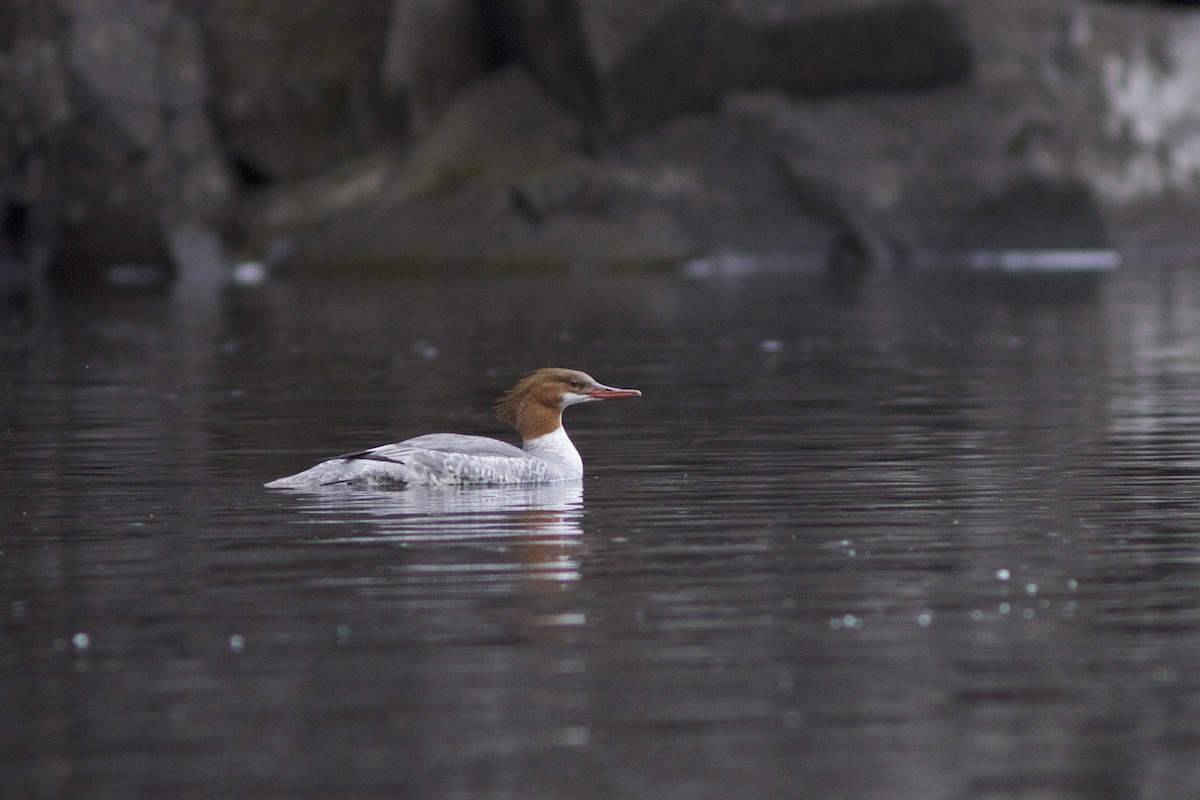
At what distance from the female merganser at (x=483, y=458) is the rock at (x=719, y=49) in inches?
1397

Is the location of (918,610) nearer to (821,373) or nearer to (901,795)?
(901,795)

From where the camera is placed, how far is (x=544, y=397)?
12023 mm

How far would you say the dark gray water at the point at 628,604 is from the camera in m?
5.92

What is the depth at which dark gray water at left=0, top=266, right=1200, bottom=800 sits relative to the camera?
5.92 metres

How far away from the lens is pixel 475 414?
1623 cm

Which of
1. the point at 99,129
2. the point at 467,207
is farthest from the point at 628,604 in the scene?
the point at 467,207

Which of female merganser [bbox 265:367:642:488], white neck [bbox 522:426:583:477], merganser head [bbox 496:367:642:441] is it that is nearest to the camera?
female merganser [bbox 265:367:642:488]

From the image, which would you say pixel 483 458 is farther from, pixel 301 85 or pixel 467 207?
pixel 301 85

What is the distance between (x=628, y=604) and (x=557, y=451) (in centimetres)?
389

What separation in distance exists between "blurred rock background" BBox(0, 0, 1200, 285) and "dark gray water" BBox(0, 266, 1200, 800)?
2982 cm

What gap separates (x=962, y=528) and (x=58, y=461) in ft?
19.1

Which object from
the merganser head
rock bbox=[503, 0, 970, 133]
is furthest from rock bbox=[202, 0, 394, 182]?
the merganser head

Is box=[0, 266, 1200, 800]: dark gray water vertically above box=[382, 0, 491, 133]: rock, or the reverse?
box=[382, 0, 491, 133]: rock

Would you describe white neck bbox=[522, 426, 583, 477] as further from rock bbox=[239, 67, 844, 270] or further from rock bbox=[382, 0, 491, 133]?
rock bbox=[382, 0, 491, 133]
